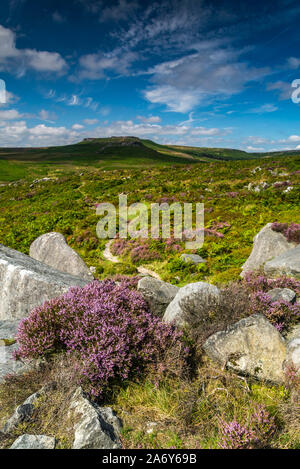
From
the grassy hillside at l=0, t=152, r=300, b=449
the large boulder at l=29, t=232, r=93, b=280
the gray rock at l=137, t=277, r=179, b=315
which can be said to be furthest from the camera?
the large boulder at l=29, t=232, r=93, b=280

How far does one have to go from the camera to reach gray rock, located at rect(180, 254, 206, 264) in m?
13.1

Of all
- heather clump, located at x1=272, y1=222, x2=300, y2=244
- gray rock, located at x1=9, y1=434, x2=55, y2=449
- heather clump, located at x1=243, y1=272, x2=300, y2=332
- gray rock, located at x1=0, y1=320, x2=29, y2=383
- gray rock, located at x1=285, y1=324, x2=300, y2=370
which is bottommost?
gray rock, located at x1=0, y1=320, x2=29, y2=383

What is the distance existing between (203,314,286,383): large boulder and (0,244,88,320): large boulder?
4.21 metres

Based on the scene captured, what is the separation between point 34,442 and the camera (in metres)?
2.81

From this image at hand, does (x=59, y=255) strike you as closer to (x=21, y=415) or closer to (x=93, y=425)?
(x=21, y=415)

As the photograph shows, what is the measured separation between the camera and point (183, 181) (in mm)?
37844

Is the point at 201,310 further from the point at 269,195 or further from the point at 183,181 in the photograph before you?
the point at 183,181

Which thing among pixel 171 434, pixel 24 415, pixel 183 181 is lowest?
pixel 171 434

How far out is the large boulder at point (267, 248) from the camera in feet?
36.5

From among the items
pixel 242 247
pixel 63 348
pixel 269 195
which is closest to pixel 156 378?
pixel 63 348

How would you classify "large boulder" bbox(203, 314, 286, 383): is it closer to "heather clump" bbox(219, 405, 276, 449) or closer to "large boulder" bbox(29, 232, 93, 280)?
"heather clump" bbox(219, 405, 276, 449)

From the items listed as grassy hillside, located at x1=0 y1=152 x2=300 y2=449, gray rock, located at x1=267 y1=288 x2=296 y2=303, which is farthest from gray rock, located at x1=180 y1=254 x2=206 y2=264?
gray rock, located at x1=267 y1=288 x2=296 y2=303
